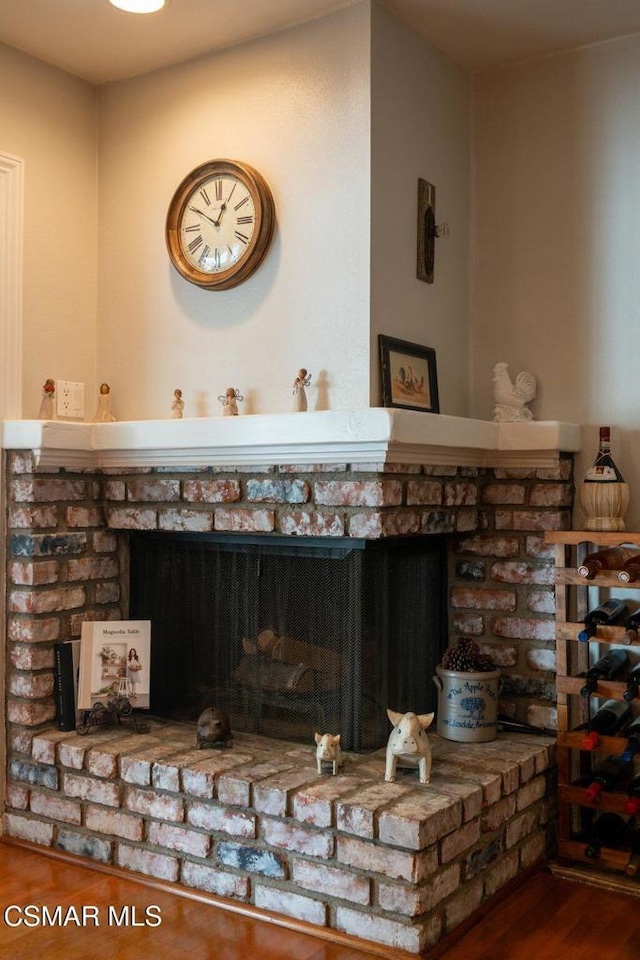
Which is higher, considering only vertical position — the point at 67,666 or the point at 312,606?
the point at 312,606

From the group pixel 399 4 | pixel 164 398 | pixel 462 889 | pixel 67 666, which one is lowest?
pixel 462 889

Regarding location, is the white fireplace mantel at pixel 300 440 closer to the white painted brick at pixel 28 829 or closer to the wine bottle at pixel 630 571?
the wine bottle at pixel 630 571

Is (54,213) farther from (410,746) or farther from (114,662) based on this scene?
(410,746)

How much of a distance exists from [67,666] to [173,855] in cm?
71

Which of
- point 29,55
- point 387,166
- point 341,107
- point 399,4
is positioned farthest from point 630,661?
point 29,55

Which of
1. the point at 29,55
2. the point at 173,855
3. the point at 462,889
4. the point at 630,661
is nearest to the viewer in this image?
the point at 462,889

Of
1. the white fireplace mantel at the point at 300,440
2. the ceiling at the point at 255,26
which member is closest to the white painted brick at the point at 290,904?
the white fireplace mantel at the point at 300,440

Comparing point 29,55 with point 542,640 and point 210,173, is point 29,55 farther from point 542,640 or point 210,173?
point 542,640

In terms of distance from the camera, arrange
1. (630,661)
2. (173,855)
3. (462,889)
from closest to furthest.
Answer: (462,889)
(173,855)
(630,661)

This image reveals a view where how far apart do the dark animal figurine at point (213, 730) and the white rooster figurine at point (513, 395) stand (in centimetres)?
129

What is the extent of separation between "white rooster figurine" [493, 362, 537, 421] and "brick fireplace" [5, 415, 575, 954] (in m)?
0.16

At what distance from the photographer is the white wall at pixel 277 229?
282 centimetres

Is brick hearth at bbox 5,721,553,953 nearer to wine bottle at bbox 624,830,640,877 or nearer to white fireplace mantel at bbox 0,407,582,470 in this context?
wine bottle at bbox 624,830,640,877

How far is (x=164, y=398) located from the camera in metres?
3.22
